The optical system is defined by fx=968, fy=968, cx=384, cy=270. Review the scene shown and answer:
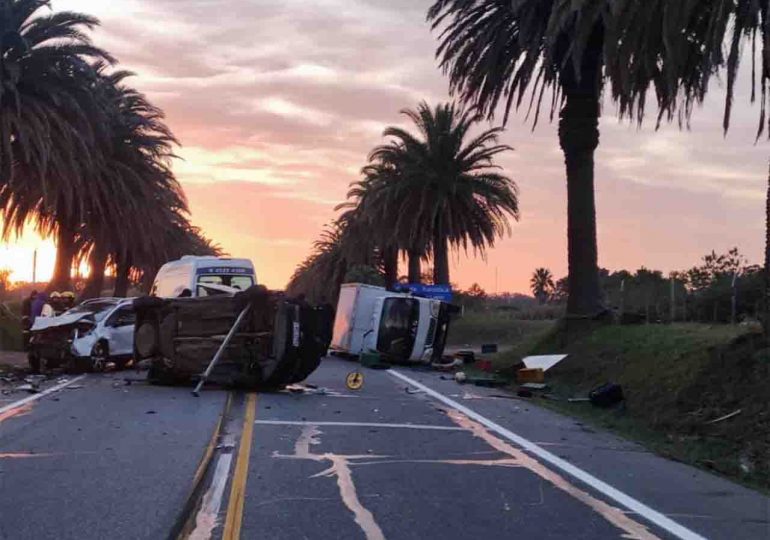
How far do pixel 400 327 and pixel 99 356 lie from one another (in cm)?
973

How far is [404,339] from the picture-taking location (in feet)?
95.9

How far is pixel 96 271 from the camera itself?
141 feet

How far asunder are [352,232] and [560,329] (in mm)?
33898

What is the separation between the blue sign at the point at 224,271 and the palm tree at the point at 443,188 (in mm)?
16107

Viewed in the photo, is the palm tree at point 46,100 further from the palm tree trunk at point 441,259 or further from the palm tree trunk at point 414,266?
the palm tree trunk at point 414,266

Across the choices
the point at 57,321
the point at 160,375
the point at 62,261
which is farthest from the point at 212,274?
the point at 62,261

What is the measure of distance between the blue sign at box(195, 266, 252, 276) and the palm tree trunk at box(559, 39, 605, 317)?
8596 millimetres

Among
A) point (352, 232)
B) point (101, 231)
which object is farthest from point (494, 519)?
point (352, 232)

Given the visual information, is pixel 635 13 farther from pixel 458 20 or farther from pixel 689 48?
pixel 458 20

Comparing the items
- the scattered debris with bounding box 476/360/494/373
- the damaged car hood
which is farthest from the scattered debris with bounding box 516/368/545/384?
the damaged car hood

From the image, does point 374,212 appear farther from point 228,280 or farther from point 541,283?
point 541,283

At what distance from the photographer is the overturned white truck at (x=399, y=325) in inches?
1151

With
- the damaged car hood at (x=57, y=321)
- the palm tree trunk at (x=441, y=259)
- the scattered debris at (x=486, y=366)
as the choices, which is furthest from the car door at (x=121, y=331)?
the palm tree trunk at (x=441, y=259)

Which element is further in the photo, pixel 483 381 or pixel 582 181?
pixel 582 181
